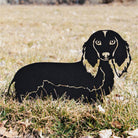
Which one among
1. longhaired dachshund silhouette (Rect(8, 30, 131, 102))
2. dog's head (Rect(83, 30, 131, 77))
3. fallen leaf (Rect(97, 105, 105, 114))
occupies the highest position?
dog's head (Rect(83, 30, 131, 77))

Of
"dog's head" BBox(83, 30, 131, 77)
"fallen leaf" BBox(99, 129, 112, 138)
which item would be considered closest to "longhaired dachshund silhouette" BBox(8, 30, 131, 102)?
"dog's head" BBox(83, 30, 131, 77)

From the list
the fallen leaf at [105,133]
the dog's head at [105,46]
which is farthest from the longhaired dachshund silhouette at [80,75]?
the fallen leaf at [105,133]

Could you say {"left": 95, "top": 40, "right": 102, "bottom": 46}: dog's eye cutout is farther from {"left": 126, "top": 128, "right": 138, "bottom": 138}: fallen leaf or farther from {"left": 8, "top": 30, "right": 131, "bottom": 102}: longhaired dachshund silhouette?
{"left": 126, "top": 128, "right": 138, "bottom": 138}: fallen leaf

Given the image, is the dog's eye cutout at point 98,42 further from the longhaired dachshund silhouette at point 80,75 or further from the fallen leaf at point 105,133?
the fallen leaf at point 105,133

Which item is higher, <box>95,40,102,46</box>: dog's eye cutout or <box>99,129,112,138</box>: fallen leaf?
<box>95,40,102,46</box>: dog's eye cutout

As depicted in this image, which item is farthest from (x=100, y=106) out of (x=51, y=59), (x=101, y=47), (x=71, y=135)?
(x=51, y=59)

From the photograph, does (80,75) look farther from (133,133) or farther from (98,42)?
(133,133)

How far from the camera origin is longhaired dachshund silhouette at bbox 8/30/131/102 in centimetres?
176

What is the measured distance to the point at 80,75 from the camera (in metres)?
1.81

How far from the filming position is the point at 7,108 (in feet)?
5.98

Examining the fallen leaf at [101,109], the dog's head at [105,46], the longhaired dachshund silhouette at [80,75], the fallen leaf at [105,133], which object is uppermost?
the dog's head at [105,46]

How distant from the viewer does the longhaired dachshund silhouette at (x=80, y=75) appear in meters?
1.76

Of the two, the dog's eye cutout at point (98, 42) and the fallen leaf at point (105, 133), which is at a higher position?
the dog's eye cutout at point (98, 42)

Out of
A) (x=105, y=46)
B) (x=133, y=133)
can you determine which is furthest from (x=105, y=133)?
(x=105, y=46)
